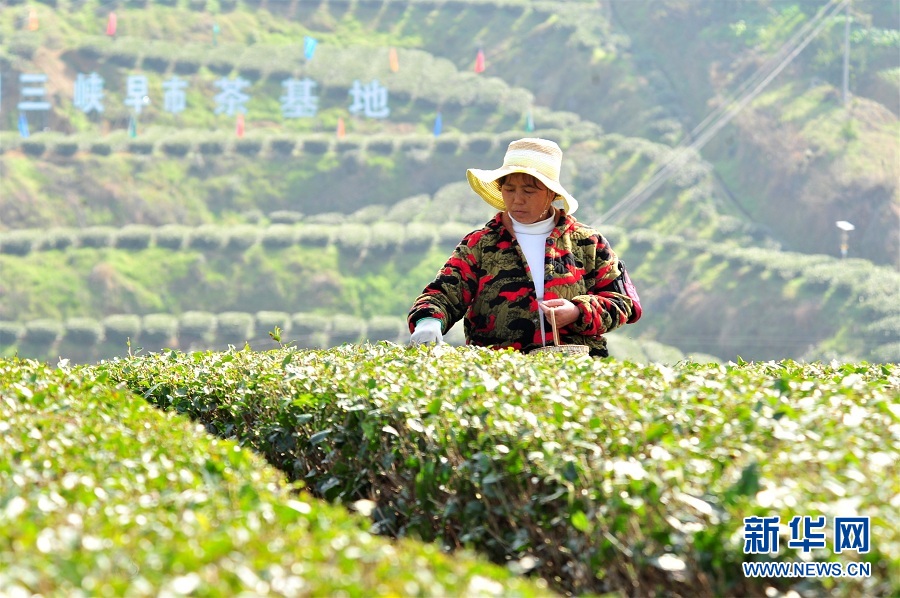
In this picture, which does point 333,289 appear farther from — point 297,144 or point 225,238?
point 297,144

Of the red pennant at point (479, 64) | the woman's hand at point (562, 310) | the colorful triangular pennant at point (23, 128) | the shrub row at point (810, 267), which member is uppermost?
the red pennant at point (479, 64)

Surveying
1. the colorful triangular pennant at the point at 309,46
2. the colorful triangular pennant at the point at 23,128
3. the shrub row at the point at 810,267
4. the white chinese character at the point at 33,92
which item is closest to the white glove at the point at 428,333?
the shrub row at the point at 810,267

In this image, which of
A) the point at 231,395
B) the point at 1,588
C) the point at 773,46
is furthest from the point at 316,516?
the point at 773,46

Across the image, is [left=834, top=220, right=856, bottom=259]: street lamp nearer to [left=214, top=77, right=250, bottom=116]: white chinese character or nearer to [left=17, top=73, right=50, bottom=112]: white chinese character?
[left=214, top=77, right=250, bottom=116]: white chinese character

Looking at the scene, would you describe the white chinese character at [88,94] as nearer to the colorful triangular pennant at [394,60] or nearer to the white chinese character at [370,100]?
the white chinese character at [370,100]

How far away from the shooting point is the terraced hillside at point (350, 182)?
28984 mm

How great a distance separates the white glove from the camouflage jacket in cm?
7

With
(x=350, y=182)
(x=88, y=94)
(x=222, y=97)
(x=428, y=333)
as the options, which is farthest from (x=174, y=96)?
(x=428, y=333)

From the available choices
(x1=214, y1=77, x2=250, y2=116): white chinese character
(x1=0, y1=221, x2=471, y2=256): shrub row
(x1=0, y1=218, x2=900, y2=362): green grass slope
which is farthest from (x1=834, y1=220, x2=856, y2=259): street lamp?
(x1=214, y1=77, x2=250, y2=116): white chinese character

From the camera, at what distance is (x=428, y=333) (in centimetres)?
514

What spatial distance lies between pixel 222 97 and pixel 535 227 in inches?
1248

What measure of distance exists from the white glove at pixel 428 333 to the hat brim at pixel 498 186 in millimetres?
630

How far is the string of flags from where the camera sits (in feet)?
115

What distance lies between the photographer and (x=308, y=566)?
2373 millimetres
